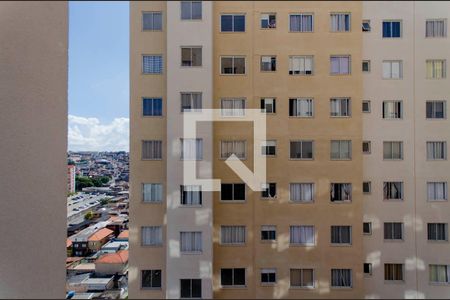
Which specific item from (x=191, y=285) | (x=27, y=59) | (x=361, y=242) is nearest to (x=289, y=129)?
(x=361, y=242)

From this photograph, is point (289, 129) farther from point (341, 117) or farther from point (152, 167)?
point (152, 167)

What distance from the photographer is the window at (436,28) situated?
2.36 meters

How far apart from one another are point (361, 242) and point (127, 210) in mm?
Answer: 2004

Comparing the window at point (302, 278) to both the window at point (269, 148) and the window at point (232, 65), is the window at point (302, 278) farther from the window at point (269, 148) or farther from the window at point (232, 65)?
the window at point (232, 65)

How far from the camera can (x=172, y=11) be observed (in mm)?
2354

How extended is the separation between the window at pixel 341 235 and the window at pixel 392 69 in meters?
1.35

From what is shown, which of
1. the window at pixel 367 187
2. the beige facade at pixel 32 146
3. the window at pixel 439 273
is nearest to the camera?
the beige facade at pixel 32 146

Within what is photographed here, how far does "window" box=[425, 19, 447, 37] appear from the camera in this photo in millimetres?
2357

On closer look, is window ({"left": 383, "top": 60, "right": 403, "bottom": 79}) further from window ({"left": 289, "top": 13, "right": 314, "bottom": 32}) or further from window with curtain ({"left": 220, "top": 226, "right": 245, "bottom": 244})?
window with curtain ({"left": 220, "top": 226, "right": 245, "bottom": 244})

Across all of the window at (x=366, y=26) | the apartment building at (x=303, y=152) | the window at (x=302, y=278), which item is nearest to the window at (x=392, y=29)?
the apartment building at (x=303, y=152)

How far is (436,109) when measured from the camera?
2355mm

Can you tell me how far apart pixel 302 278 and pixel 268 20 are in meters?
2.28

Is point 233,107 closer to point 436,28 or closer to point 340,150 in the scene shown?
point 340,150

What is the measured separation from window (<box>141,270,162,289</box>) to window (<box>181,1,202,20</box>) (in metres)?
2.18
